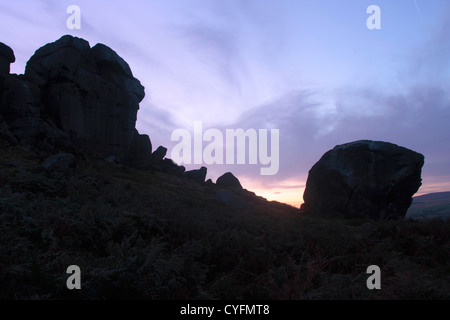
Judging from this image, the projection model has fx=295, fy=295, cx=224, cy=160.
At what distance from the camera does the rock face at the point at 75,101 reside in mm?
33959

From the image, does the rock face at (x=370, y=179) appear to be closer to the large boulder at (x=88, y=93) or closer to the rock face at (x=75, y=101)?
the rock face at (x=75, y=101)

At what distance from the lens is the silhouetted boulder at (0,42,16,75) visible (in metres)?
35.7

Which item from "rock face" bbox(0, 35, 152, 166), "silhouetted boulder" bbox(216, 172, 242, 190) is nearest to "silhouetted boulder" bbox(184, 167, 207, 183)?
"silhouetted boulder" bbox(216, 172, 242, 190)

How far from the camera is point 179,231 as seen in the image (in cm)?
870

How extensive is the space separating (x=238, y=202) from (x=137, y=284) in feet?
95.1

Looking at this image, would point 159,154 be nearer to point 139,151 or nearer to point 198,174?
point 198,174

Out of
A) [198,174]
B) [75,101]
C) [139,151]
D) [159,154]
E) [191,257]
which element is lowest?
[191,257]

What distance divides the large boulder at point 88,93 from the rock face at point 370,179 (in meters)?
33.0

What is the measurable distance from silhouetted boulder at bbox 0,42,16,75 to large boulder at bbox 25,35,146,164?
302 cm

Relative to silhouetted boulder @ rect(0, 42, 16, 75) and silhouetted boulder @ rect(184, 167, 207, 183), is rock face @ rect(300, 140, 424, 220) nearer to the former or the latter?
silhouetted boulder @ rect(184, 167, 207, 183)

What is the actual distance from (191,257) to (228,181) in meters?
57.7

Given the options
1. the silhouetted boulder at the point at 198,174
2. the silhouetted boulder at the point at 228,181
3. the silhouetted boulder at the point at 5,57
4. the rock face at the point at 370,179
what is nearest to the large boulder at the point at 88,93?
the silhouetted boulder at the point at 5,57

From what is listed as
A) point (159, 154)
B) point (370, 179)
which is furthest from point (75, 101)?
point (370, 179)

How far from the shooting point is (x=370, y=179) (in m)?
28.0
